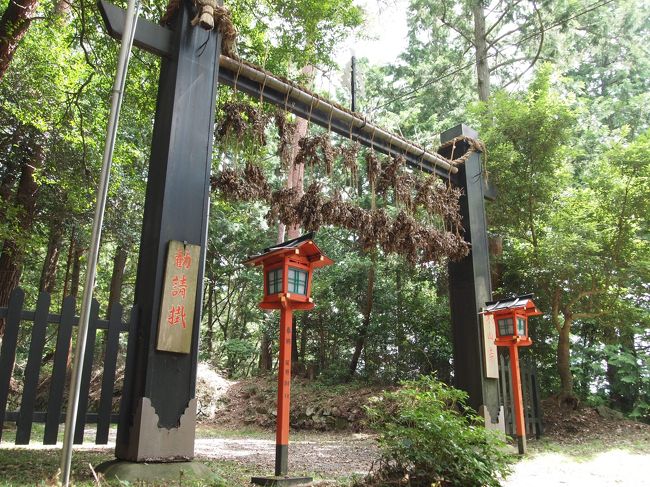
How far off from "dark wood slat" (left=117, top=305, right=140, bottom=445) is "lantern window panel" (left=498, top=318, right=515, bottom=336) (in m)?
4.87

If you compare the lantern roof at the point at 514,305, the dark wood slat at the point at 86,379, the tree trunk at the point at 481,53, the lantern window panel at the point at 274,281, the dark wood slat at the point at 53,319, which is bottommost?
the dark wood slat at the point at 86,379

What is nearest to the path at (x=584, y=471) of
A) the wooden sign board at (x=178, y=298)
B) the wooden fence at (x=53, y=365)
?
the wooden sign board at (x=178, y=298)

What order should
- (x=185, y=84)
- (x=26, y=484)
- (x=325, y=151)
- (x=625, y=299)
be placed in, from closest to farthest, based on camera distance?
(x=26, y=484) → (x=185, y=84) → (x=325, y=151) → (x=625, y=299)

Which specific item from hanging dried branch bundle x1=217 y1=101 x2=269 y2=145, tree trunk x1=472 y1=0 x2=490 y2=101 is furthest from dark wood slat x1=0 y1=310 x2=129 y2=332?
tree trunk x1=472 y1=0 x2=490 y2=101

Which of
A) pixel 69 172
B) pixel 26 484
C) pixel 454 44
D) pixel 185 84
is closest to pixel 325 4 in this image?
pixel 185 84

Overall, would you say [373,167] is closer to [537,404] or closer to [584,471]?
[584,471]

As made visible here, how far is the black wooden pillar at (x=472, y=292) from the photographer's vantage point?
6.52m

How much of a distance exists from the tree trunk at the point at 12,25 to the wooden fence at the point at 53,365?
11.4ft

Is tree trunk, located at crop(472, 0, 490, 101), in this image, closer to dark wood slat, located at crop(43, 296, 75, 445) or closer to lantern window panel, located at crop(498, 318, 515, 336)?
lantern window panel, located at crop(498, 318, 515, 336)

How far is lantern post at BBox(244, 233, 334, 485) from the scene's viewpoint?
4.02m

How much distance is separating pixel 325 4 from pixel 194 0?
347cm

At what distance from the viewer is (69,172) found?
7852mm

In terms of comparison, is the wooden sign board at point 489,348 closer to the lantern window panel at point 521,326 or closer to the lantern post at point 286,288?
the lantern window panel at point 521,326

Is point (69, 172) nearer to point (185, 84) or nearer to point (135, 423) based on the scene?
point (185, 84)
